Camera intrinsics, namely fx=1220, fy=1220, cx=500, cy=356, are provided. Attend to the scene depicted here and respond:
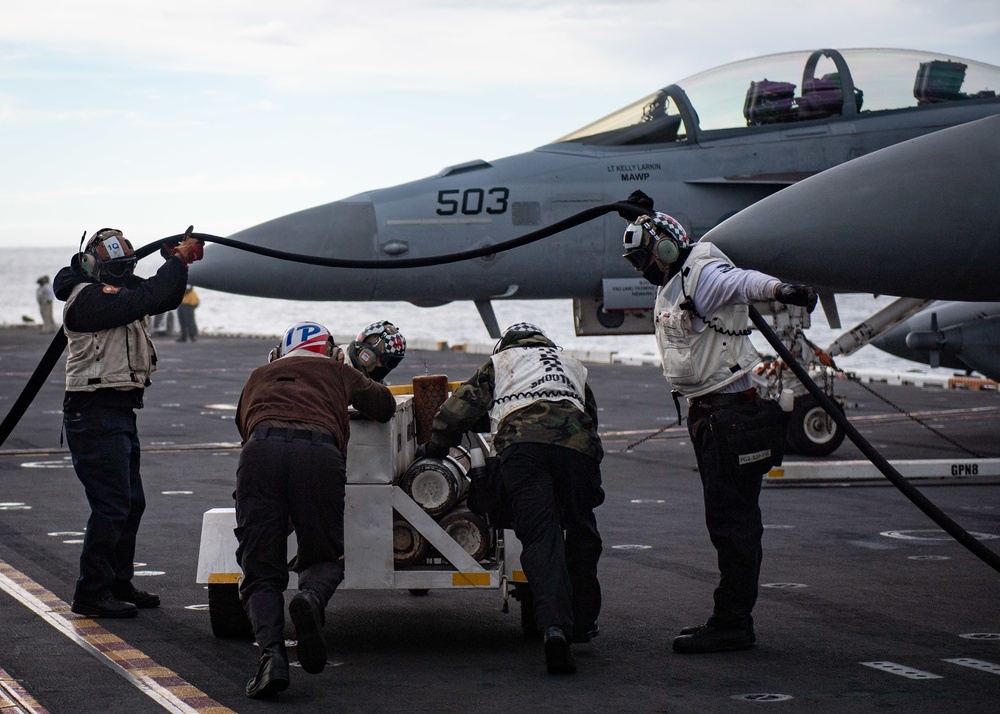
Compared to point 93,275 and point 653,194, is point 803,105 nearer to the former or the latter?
point 653,194

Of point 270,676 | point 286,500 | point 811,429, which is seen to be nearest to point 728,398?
point 286,500

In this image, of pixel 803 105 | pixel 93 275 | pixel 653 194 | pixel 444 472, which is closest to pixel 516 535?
pixel 444 472

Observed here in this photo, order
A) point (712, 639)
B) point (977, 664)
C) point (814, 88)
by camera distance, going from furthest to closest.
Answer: point (814, 88) → point (712, 639) → point (977, 664)

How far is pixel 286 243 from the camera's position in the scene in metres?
9.99

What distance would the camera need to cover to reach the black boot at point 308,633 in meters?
5.25

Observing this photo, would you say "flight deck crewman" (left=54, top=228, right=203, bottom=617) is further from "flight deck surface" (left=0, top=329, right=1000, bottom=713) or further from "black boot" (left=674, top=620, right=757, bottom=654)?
"black boot" (left=674, top=620, right=757, bottom=654)

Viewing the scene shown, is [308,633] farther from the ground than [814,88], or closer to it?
closer to it

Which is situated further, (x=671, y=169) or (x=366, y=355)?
(x=671, y=169)

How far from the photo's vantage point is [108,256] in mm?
6926

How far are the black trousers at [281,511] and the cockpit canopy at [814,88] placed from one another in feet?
21.7

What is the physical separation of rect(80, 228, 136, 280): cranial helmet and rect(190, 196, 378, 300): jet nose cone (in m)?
2.96

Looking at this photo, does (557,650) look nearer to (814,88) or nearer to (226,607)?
(226,607)

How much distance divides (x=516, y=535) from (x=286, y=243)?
15.6 feet

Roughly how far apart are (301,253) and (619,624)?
462 cm
